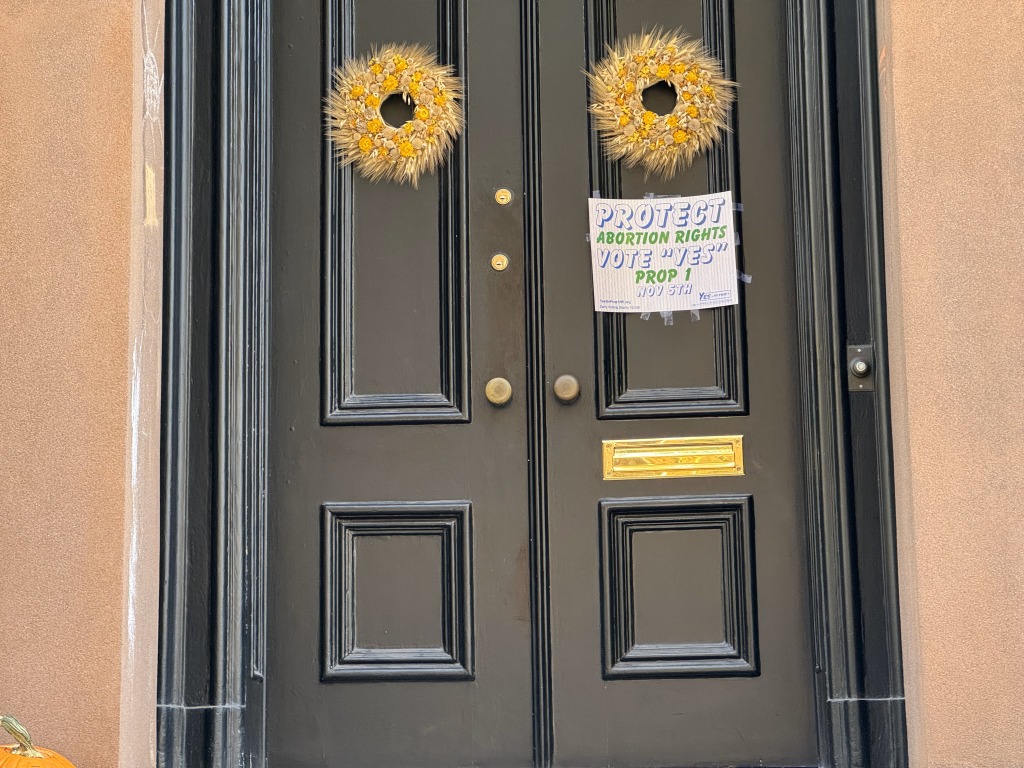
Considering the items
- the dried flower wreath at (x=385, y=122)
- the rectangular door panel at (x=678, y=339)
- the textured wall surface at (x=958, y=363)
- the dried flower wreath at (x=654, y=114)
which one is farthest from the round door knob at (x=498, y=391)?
the textured wall surface at (x=958, y=363)

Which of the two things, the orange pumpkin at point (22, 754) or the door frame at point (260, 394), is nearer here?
the orange pumpkin at point (22, 754)

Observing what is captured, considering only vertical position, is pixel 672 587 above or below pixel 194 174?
below

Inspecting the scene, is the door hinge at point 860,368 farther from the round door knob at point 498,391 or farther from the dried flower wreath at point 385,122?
the dried flower wreath at point 385,122

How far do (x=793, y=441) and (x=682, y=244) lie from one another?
69 centimetres

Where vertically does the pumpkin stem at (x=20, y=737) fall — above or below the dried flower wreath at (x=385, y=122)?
below

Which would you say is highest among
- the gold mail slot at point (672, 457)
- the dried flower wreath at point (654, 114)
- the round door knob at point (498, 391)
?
the dried flower wreath at point (654, 114)

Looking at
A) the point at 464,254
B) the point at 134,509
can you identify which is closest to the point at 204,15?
the point at 464,254

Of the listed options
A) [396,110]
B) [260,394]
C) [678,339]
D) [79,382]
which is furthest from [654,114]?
[79,382]

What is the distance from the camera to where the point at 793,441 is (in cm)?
365

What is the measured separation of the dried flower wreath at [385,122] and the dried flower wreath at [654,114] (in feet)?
1.54

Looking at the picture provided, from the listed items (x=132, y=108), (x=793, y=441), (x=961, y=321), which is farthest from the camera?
(x=793, y=441)

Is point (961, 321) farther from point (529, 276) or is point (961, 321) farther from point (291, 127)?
point (291, 127)

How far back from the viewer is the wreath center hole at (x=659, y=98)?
3.80 metres

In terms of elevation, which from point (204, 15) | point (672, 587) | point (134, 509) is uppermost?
point (204, 15)
